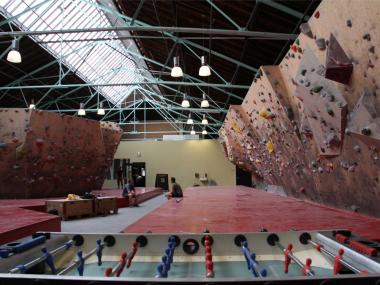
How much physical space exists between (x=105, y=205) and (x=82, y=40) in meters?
4.84

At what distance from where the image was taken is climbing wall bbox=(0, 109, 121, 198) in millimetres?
9984

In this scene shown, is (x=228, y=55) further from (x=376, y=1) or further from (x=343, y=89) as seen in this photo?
(x=376, y=1)

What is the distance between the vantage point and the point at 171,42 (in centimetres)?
1044

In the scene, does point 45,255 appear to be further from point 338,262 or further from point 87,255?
point 338,262

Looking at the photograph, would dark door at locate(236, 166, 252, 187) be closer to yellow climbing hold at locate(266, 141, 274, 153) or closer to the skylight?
the skylight

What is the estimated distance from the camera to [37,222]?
4.93m

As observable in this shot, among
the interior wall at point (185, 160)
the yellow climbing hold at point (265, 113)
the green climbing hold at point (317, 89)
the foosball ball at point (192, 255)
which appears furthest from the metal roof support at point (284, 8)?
the interior wall at point (185, 160)

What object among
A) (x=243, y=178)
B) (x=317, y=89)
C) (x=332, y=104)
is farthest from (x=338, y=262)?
(x=243, y=178)

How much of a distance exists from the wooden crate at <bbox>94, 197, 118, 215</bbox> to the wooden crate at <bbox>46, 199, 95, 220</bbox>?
0.70 feet

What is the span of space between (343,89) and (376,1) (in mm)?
1116

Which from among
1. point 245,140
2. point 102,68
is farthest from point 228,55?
point 102,68

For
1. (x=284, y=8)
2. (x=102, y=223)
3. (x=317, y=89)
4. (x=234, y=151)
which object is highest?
(x=284, y=8)

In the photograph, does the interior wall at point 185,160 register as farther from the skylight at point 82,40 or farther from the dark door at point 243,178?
the skylight at point 82,40

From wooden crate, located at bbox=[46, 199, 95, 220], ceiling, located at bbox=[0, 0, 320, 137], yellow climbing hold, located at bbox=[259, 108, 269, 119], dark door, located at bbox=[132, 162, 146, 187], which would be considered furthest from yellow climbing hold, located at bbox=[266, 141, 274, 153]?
dark door, located at bbox=[132, 162, 146, 187]
